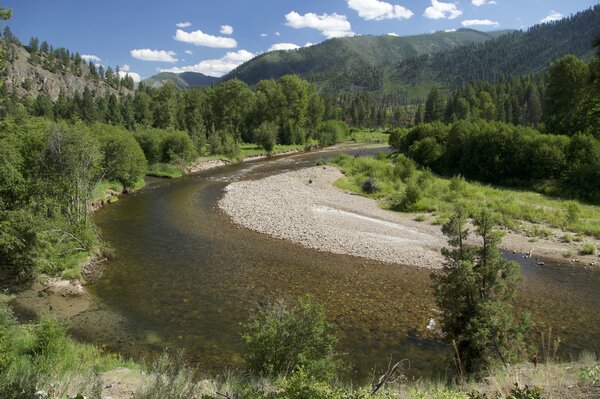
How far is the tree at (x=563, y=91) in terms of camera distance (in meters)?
53.9

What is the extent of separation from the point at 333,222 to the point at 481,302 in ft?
64.7

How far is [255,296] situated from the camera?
18469mm

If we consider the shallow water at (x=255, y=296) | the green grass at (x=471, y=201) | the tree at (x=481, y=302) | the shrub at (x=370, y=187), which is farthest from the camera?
the shrub at (x=370, y=187)

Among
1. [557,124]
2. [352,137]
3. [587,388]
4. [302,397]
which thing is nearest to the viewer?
[302,397]

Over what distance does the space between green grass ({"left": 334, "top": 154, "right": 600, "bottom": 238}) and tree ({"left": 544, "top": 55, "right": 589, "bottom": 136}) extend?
1951cm

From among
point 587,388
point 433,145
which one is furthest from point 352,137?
point 587,388

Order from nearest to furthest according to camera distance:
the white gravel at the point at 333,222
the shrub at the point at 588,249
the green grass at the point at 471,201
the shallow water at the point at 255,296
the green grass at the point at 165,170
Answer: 1. the shallow water at the point at 255,296
2. the shrub at the point at 588,249
3. the white gravel at the point at 333,222
4. the green grass at the point at 471,201
5. the green grass at the point at 165,170

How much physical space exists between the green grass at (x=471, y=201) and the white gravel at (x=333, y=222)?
234 centimetres

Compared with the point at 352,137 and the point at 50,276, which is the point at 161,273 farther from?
the point at 352,137

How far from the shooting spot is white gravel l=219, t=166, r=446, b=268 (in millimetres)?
24453

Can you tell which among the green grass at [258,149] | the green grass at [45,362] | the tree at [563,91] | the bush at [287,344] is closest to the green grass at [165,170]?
the green grass at [258,149]

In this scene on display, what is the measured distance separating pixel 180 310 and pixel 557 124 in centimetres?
5537

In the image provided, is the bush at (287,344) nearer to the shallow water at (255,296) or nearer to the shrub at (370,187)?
the shallow water at (255,296)

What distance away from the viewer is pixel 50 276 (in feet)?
62.7
